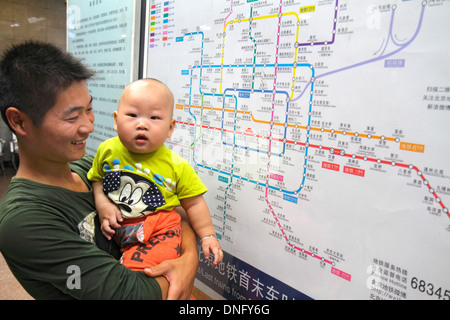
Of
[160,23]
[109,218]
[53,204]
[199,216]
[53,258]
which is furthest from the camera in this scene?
[160,23]

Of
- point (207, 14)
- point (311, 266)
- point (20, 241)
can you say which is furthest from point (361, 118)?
point (20, 241)

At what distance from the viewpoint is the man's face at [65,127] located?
89cm

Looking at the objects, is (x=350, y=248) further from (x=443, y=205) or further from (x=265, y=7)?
(x=265, y=7)

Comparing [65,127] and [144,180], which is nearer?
[65,127]

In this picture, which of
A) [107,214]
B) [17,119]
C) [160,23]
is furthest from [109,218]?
[160,23]

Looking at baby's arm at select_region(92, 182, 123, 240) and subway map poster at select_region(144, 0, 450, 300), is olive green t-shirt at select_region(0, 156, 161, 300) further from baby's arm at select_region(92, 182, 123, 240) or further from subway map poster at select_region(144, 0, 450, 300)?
subway map poster at select_region(144, 0, 450, 300)

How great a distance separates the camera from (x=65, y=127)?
35.7 inches

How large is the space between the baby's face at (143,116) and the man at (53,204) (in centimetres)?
11

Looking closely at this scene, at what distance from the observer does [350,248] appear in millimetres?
873

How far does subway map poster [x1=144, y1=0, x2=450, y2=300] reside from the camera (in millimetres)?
730

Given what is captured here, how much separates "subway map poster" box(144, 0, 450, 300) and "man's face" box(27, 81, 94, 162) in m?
0.48

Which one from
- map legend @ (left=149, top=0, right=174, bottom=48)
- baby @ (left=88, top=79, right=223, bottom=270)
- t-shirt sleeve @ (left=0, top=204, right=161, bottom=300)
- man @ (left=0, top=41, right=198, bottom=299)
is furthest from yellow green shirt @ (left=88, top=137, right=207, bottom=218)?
map legend @ (left=149, top=0, right=174, bottom=48)

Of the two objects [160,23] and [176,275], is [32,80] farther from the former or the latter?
[160,23]

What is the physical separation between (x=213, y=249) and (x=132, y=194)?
12.4 inches
